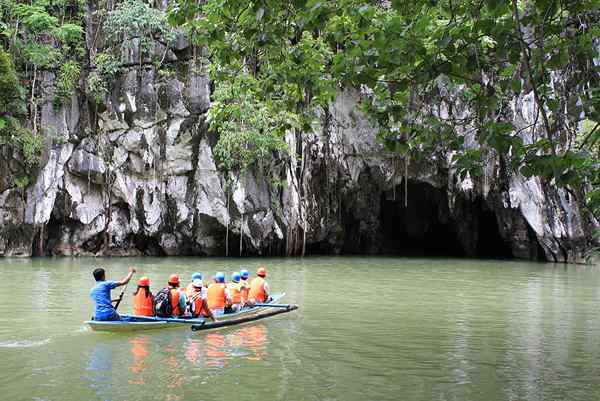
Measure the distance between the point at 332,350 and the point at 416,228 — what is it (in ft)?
85.9

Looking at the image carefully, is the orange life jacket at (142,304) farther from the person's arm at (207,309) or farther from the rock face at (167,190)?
the rock face at (167,190)

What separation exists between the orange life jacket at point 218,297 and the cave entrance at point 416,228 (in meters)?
20.5

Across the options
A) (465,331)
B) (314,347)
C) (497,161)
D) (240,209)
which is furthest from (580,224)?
(314,347)

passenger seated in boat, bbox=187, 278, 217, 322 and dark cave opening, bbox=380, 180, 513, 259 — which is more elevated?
dark cave opening, bbox=380, 180, 513, 259

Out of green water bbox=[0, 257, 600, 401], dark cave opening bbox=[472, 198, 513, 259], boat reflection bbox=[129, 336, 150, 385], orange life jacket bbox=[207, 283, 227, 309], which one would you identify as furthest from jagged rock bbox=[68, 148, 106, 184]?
dark cave opening bbox=[472, 198, 513, 259]

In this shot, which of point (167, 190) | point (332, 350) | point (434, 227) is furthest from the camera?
point (434, 227)

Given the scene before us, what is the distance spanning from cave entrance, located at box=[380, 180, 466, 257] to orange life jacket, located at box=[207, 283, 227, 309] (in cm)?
2047

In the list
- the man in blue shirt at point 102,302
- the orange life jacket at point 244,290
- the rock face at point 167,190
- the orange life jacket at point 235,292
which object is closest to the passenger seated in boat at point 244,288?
the orange life jacket at point 244,290

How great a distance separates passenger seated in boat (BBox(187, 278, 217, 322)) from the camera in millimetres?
10766

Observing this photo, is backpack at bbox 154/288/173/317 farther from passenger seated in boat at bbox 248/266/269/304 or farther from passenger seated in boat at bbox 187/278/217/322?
passenger seated in boat at bbox 248/266/269/304

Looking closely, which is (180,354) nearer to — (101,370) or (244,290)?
(101,370)

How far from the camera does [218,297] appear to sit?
11656mm

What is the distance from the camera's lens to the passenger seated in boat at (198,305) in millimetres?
10766

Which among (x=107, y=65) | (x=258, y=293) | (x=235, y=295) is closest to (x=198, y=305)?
(x=235, y=295)
